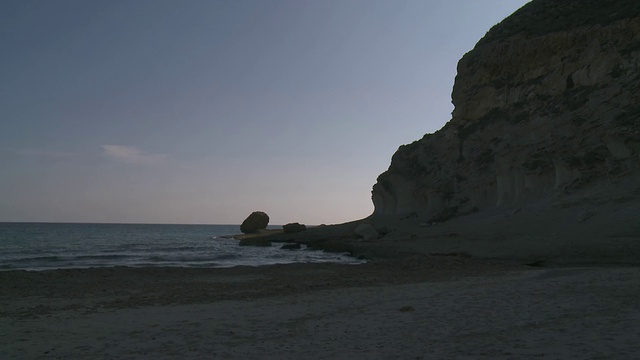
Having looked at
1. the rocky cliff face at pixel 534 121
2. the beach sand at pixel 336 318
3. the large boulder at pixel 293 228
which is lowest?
the beach sand at pixel 336 318

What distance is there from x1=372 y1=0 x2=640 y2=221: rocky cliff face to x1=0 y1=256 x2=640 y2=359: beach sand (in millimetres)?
15344

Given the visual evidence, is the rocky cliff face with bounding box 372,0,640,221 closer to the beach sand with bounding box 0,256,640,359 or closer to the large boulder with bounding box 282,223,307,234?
the large boulder with bounding box 282,223,307,234

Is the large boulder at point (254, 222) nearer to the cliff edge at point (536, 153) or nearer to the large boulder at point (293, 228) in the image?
the large boulder at point (293, 228)

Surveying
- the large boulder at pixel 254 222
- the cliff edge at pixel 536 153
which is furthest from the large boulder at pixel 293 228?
the large boulder at pixel 254 222

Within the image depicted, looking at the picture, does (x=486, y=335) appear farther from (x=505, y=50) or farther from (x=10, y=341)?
(x=505, y=50)

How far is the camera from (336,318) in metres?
9.66

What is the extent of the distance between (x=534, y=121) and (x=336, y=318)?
30883 millimetres

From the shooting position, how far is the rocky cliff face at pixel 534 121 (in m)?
29.2

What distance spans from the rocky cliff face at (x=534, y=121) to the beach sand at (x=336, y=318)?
15344mm

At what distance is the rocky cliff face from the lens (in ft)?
95.7

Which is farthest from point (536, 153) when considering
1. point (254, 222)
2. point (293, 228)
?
point (254, 222)

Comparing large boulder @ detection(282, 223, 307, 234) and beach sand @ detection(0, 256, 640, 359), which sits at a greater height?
large boulder @ detection(282, 223, 307, 234)

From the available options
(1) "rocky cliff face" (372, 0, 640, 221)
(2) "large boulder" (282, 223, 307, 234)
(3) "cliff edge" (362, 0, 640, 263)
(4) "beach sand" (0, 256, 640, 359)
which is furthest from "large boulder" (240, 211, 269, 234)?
(4) "beach sand" (0, 256, 640, 359)

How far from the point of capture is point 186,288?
15.6m
